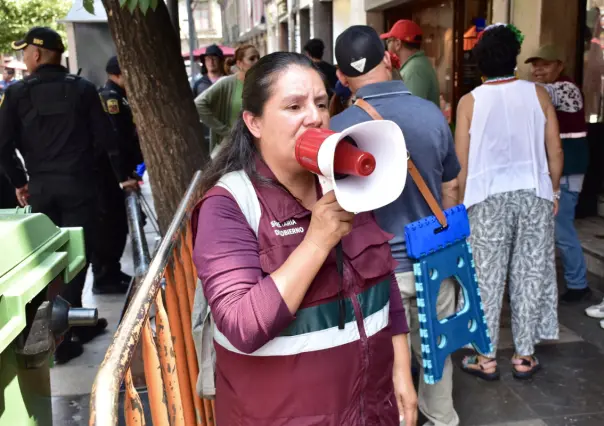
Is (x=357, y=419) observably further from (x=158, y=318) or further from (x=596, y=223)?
(x=596, y=223)

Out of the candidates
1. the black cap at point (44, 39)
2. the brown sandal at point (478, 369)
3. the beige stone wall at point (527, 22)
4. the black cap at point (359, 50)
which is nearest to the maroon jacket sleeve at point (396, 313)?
the black cap at point (359, 50)

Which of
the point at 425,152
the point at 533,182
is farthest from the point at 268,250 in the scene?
the point at 533,182

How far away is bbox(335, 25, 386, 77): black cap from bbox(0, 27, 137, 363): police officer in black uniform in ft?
8.60

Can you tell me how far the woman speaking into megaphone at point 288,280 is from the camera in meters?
1.48

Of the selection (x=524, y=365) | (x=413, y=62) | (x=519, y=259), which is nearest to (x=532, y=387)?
(x=524, y=365)

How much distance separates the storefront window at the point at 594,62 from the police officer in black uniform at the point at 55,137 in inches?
181

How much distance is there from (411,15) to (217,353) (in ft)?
35.8

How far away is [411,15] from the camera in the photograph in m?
11.8

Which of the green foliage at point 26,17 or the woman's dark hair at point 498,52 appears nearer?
the woman's dark hair at point 498,52

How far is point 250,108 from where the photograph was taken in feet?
5.89

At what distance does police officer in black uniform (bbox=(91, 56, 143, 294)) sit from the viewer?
6.09 m

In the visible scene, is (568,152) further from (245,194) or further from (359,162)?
(359,162)

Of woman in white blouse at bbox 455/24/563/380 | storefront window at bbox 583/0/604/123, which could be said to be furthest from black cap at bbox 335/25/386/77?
storefront window at bbox 583/0/604/123

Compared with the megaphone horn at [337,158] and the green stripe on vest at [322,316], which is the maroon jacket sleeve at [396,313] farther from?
the megaphone horn at [337,158]
